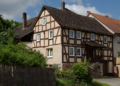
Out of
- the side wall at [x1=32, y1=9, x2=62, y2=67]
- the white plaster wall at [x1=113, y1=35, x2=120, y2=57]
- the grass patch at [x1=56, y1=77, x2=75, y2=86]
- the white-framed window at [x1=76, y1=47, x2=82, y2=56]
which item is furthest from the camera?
the white plaster wall at [x1=113, y1=35, x2=120, y2=57]

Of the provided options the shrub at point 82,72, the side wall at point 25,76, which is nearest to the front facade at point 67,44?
the shrub at point 82,72

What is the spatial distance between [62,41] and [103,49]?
835 cm

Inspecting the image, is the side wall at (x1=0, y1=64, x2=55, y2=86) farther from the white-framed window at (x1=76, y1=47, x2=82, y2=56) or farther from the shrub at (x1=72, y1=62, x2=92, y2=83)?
the white-framed window at (x1=76, y1=47, x2=82, y2=56)

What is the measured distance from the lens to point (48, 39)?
25.7 meters

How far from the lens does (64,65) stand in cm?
2339

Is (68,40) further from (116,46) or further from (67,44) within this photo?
(116,46)

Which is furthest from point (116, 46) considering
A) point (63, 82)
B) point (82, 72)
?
point (63, 82)

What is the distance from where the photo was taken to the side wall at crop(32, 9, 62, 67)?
24.0 metres

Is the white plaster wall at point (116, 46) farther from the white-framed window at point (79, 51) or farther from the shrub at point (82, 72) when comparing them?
the shrub at point (82, 72)

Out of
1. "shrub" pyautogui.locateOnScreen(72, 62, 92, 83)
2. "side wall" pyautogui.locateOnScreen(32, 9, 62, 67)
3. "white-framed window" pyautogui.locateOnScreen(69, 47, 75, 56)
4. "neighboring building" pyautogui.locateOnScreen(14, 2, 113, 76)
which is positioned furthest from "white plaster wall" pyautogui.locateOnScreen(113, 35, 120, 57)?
"shrub" pyautogui.locateOnScreen(72, 62, 92, 83)

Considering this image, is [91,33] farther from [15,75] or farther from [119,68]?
[15,75]

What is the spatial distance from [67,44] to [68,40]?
0.56 m

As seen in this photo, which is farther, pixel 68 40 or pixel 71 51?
pixel 71 51

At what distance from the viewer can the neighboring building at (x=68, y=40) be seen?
78.3ft
